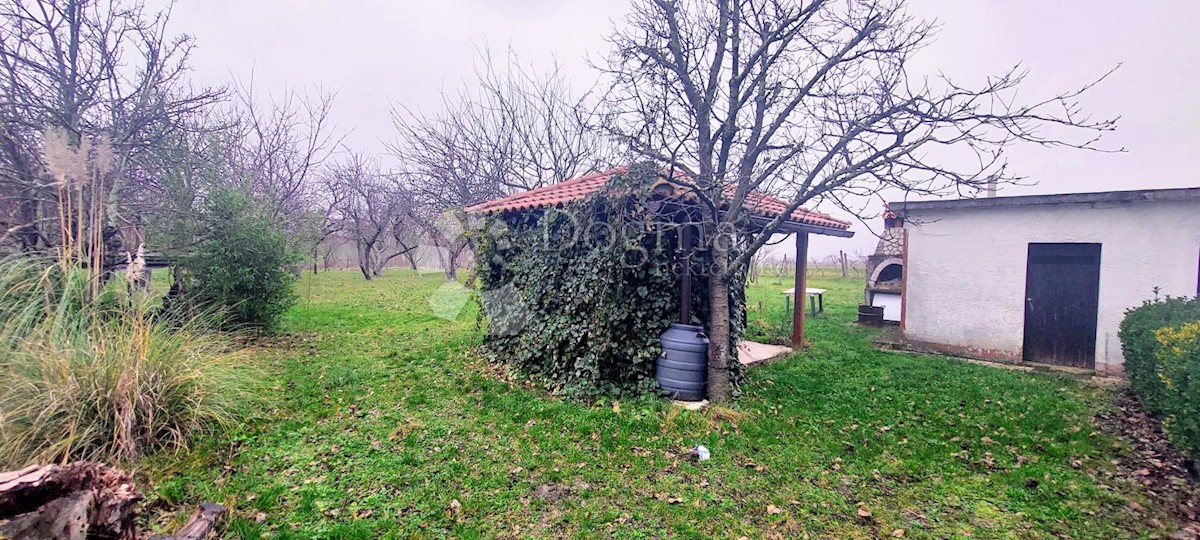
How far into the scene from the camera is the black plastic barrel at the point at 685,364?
4906 mm

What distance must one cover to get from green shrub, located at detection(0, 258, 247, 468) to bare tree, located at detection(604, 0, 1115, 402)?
4006mm

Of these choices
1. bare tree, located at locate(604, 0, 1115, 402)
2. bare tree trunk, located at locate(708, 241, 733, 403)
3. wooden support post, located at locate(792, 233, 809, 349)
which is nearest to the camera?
bare tree, located at locate(604, 0, 1115, 402)

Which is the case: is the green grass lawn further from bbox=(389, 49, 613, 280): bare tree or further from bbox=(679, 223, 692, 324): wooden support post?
bbox=(389, 49, 613, 280): bare tree

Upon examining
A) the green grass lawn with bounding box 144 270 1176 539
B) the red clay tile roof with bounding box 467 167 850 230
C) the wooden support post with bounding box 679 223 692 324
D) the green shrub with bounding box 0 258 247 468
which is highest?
the red clay tile roof with bounding box 467 167 850 230

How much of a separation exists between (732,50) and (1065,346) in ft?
22.7

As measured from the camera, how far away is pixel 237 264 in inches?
259

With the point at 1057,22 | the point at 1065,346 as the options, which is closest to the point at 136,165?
the point at 1057,22

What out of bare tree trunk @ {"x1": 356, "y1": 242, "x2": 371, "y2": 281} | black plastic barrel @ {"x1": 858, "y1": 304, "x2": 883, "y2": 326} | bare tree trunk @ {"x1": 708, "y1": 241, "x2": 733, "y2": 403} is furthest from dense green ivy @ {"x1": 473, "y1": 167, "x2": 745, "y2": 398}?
bare tree trunk @ {"x1": 356, "y1": 242, "x2": 371, "y2": 281}

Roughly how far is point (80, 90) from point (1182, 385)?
12.0 metres

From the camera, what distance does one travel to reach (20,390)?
2.83m

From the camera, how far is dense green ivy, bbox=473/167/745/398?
501 cm

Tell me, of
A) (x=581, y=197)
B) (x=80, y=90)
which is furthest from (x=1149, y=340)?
(x=80, y=90)

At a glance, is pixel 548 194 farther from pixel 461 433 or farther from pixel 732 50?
pixel 461 433

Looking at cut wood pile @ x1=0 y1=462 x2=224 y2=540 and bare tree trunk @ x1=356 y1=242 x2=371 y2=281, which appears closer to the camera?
cut wood pile @ x1=0 y1=462 x2=224 y2=540
